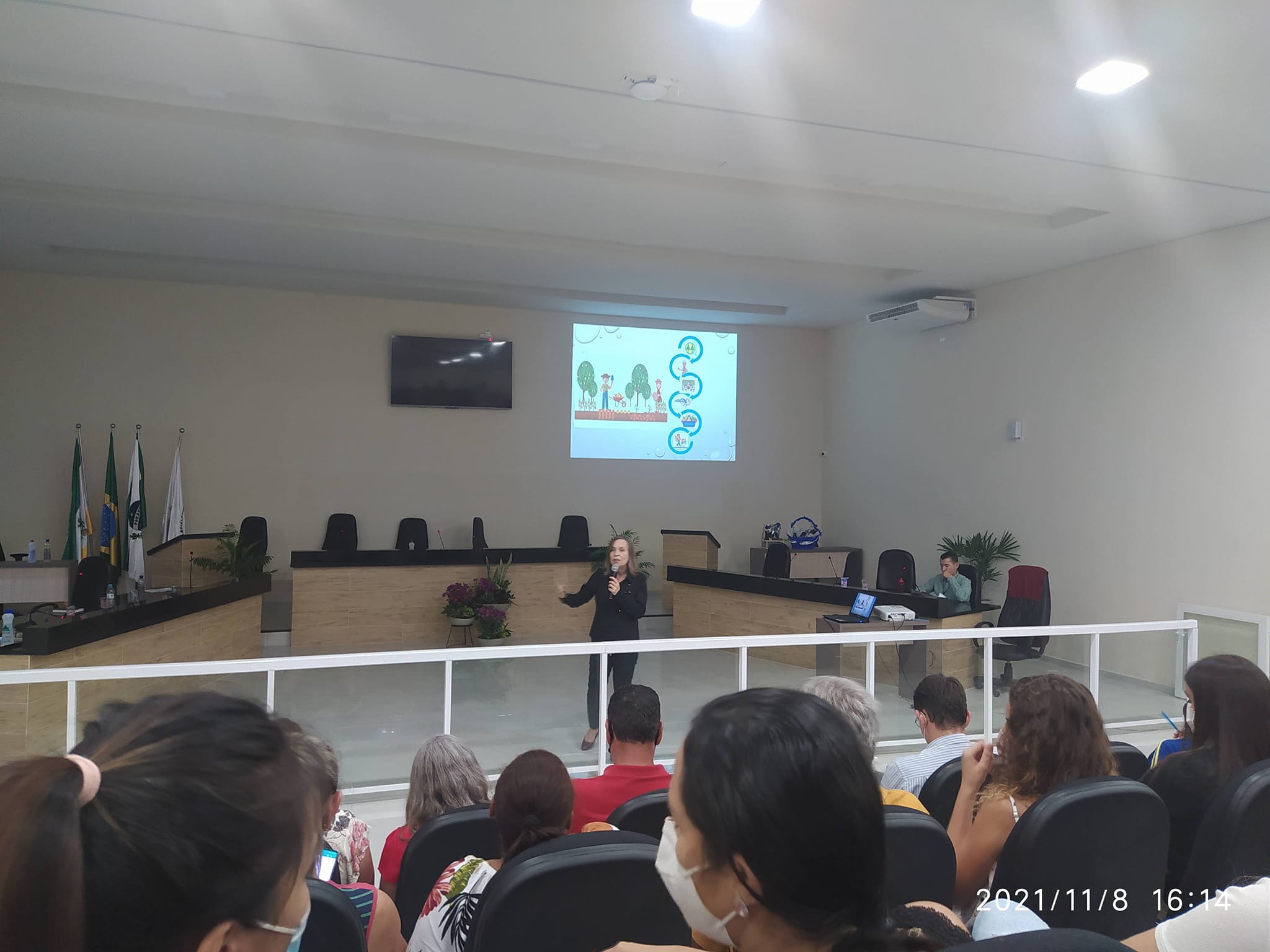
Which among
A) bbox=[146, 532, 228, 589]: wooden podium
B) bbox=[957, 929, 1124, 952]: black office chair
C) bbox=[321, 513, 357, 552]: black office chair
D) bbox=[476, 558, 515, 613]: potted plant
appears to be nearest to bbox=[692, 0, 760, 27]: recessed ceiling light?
bbox=[957, 929, 1124, 952]: black office chair

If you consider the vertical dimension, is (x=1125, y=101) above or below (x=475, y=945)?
above

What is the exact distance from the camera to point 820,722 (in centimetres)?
88

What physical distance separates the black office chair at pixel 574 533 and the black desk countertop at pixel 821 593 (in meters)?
2.10

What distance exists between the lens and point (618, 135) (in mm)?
4977

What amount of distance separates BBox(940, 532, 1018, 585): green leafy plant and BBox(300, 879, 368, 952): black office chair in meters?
7.66

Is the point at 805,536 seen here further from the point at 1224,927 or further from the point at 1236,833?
the point at 1224,927

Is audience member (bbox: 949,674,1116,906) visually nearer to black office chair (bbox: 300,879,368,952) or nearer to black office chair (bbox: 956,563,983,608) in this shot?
black office chair (bbox: 300,879,368,952)

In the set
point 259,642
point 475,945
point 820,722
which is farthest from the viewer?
point 259,642

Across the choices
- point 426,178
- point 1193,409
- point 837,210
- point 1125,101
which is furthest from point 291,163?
point 1193,409

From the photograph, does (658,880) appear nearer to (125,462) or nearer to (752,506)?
(125,462)

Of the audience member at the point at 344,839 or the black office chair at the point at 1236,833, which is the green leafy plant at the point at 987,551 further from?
the audience member at the point at 344,839

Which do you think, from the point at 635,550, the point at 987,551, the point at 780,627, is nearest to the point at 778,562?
the point at 635,550

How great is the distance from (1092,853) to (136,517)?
368 inches

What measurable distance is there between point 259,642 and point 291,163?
454 cm
